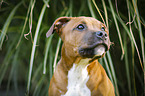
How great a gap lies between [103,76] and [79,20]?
0.40 m

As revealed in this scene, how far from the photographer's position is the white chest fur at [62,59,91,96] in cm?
123

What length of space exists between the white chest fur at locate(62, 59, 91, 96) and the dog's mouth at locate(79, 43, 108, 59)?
11cm

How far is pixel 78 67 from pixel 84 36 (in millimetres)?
234

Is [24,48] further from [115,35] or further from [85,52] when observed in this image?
[85,52]

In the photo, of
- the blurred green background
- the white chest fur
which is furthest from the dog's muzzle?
the blurred green background

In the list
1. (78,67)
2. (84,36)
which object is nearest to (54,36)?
(78,67)

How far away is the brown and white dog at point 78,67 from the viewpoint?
1164 millimetres

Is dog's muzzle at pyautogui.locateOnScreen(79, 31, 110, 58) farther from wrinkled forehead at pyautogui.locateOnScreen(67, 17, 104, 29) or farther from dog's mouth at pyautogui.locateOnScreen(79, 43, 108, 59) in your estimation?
wrinkled forehead at pyautogui.locateOnScreen(67, 17, 104, 29)

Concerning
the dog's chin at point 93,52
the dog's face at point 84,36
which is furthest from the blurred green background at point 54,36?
the dog's chin at point 93,52

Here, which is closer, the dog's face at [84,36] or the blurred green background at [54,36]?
the dog's face at [84,36]

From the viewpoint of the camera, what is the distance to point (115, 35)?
2.09 m

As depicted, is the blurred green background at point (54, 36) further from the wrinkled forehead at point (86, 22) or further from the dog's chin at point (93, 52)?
the dog's chin at point (93, 52)

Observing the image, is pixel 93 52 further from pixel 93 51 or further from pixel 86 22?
pixel 86 22

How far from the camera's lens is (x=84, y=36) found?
44.3 inches
